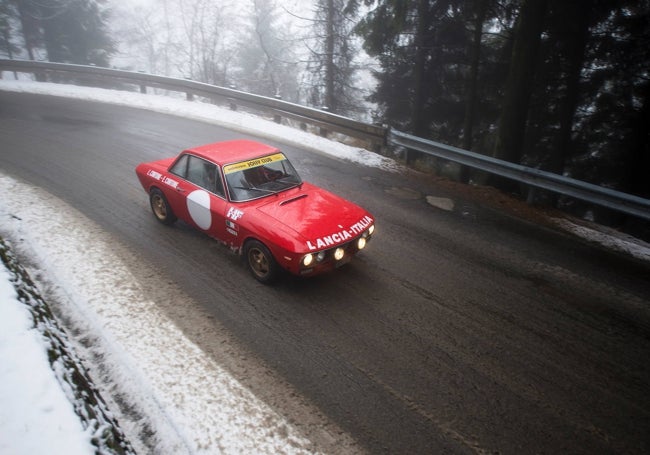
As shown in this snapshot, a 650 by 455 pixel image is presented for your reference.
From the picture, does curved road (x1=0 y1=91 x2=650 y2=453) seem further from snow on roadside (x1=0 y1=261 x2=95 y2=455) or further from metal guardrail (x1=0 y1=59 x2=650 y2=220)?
snow on roadside (x1=0 y1=261 x2=95 y2=455)

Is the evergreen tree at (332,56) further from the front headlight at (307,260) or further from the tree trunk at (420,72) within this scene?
the front headlight at (307,260)

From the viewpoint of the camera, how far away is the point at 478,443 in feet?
11.6

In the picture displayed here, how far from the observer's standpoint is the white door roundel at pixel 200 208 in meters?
6.04

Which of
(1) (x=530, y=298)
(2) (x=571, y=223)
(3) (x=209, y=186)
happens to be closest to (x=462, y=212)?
(2) (x=571, y=223)

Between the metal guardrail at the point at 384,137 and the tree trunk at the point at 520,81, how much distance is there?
0.95m

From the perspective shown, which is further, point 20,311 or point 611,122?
point 611,122

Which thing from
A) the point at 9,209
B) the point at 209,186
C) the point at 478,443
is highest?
the point at 209,186

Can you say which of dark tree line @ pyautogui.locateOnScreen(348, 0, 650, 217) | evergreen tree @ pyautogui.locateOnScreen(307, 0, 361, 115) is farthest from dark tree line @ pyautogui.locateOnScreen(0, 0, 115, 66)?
dark tree line @ pyautogui.locateOnScreen(348, 0, 650, 217)

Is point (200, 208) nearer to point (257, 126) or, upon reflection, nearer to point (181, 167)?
point (181, 167)

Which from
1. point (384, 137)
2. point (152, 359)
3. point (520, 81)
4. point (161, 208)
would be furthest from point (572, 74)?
point (152, 359)

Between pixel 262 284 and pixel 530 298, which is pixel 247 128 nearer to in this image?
pixel 262 284

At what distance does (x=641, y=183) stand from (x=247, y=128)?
42.8 feet

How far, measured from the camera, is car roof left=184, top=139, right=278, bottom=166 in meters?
6.10

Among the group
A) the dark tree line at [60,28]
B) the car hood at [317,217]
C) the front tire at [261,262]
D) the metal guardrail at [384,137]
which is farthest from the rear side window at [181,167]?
the dark tree line at [60,28]
